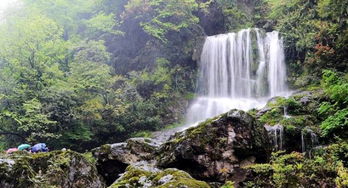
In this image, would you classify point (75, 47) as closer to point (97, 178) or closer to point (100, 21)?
point (100, 21)

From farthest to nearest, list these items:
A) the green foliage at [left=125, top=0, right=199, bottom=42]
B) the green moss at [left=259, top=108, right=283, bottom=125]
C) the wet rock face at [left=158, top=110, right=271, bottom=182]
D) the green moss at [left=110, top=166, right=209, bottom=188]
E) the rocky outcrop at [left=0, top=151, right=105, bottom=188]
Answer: the green foliage at [left=125, top=0, right=199, bottom=42], the green moss at [left=259, top=108, right=283, bottom=125], the wet rock face at [left=158, top=110, right=271, bottom=182], the rocky outcrop at [left=0, top=151, right=105, bottom=188], the green moss at [left=110, top=166, right=209, bottom=188]

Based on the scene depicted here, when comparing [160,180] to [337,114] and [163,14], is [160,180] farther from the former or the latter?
[163,14]

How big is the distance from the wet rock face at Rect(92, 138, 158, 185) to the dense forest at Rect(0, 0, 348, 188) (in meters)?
1.29

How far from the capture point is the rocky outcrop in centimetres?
607

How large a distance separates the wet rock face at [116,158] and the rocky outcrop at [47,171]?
1.11m

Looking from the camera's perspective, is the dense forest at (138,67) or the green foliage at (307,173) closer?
the green foliage at (307,173)

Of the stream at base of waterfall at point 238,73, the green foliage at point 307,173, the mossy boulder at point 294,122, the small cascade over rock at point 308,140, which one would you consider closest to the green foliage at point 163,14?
the stream at base of waterfall at point 238,73

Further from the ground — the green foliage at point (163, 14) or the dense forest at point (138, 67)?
the green foliage at point (163, 14)

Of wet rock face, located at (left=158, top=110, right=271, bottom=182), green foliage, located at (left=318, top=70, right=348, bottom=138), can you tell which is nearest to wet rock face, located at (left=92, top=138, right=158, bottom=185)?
wet rock face, located at (left=158, top=110, right=271, bottom=182)

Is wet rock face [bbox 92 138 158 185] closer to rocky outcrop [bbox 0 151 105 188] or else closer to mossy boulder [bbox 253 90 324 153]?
rocky outcrop [bbox 0 151 105 188]

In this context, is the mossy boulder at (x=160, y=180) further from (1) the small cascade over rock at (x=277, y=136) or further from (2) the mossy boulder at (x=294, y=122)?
(1) the small cascade over rock at (x=277, y=136)

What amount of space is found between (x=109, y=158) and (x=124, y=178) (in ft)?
13.3

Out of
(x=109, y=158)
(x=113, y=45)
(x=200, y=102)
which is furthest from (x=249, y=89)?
(x=109, y=158)

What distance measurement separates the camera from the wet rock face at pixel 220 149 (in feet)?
25.6
